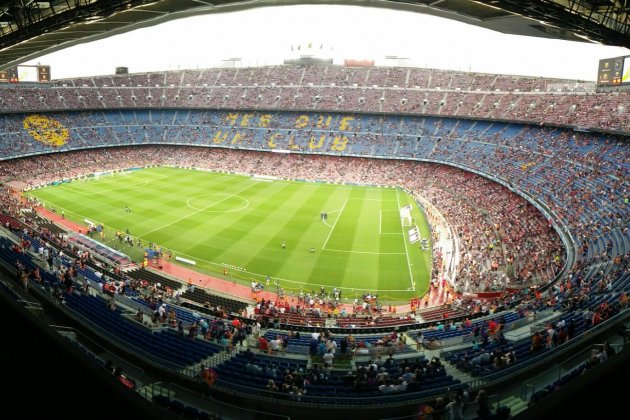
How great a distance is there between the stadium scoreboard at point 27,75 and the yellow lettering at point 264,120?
32227 mm

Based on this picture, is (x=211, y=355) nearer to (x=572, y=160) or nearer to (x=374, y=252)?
(x=374, y=252)

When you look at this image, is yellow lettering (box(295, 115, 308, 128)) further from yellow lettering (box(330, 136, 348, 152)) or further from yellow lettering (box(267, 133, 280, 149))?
yellow lettering (box(330, 136, 348, 152))

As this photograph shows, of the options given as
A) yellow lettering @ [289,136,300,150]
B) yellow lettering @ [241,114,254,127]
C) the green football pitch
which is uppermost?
yellow lettering @ [241,114,254,127]

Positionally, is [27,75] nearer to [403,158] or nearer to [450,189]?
[403,158]

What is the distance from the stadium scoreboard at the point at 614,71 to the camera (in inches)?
1598

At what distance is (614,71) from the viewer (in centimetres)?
4175

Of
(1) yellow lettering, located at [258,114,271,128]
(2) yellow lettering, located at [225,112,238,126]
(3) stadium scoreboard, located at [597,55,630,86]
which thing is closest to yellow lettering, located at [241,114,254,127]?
(2) yellow lettering, located at [225,112,238,126]

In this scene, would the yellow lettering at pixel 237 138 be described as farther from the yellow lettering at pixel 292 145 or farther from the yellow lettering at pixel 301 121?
the yellow lettering at pixel 301 121

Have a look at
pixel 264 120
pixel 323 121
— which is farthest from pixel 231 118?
pixel 323 121

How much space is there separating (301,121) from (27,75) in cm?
4078

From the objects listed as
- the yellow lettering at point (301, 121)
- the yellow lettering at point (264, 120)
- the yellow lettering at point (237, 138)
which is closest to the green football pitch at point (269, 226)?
the yellow lettering at point (237, 138)

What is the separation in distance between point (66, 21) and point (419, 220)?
34.5 m

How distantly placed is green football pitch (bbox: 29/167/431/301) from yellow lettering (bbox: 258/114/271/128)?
1779 centimetres

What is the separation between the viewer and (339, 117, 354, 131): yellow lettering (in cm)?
7038
